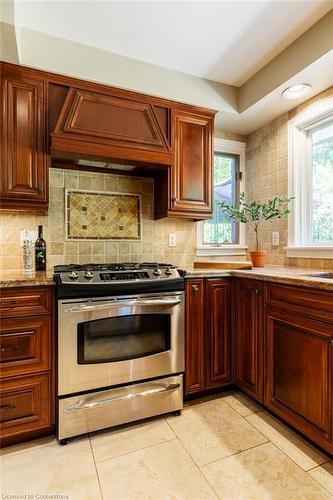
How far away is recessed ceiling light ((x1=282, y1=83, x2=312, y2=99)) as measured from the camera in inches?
80.8

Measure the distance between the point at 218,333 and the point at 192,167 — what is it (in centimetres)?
136

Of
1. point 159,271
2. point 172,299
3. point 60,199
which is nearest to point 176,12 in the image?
point 60,199

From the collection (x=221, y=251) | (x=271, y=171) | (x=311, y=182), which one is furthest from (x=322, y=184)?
(x=221, y=251)

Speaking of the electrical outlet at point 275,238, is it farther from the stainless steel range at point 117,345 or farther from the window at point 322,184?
the stainless steel range at point 117,345

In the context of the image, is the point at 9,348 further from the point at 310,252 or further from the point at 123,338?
the point at 310,252

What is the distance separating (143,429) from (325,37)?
8.90ft

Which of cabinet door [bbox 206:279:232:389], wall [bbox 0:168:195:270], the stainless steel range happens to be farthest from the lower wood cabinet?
wall [bbox 0:168:195:270]

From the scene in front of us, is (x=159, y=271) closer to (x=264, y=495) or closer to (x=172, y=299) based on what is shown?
(x=172, y=299)

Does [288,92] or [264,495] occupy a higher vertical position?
[288,92]

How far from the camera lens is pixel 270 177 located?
2646 millimetres

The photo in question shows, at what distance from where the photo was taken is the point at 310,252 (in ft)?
7.34

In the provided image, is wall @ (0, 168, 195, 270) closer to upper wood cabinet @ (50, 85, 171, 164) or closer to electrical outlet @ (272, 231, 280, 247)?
upper wood cabinet @ (50, 85, 171, 164)

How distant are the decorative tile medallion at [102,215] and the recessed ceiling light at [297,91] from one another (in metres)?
1.43

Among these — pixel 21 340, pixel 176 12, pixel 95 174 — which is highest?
pixel 176 12
